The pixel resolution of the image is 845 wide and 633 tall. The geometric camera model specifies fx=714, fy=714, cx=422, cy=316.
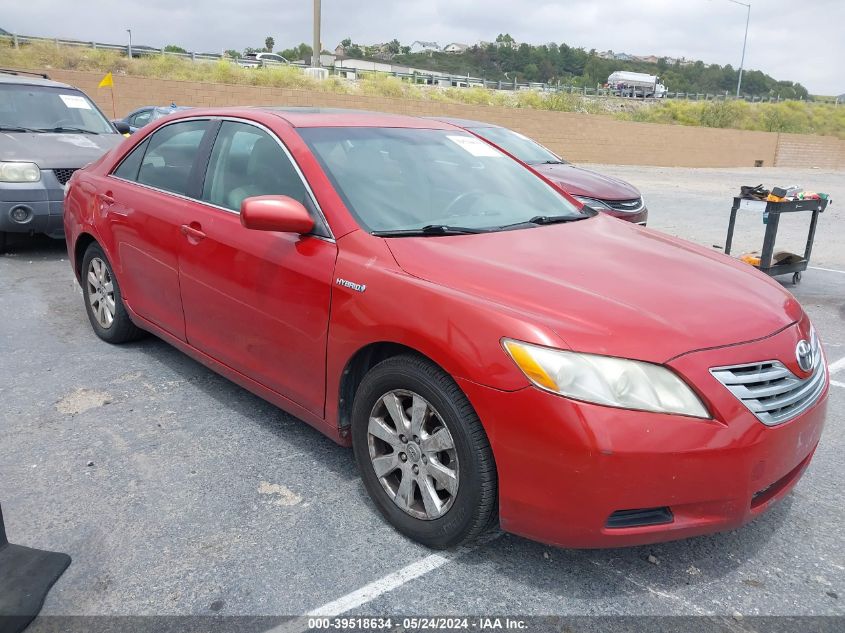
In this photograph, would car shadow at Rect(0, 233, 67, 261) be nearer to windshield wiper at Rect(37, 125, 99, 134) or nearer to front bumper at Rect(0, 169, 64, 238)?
front bumper at Rect(0, 169, 64, 238)

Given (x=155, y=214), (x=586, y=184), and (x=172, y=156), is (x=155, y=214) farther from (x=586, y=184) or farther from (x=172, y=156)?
(x=586, y=184)

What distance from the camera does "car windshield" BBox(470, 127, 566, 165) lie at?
918cm

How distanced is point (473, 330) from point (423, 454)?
529 mm

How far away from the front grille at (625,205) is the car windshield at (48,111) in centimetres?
592

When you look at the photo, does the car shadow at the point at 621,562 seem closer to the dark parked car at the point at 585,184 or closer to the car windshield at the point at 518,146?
the dark parked car at the point at 585,184

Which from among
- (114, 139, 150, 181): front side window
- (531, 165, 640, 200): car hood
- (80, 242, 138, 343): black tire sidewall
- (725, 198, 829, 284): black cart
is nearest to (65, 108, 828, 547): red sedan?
(114, 139, 150, 181): front side window

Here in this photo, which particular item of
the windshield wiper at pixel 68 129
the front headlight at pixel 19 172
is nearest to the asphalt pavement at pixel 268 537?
the front headlight at pixel 19 172

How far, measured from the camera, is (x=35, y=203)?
693cm

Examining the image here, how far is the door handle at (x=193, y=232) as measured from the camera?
11.8 ft

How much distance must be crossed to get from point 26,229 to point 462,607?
6.41m

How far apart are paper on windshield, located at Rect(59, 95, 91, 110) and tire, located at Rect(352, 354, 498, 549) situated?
7264mm

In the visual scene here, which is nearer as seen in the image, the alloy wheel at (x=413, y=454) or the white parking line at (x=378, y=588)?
the white parking line at (x=378, y=588)

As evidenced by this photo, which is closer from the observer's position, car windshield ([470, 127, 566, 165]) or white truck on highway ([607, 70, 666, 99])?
car windshield ([470, 127, 566, 165])

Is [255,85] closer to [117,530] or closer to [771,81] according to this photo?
[117,530]
